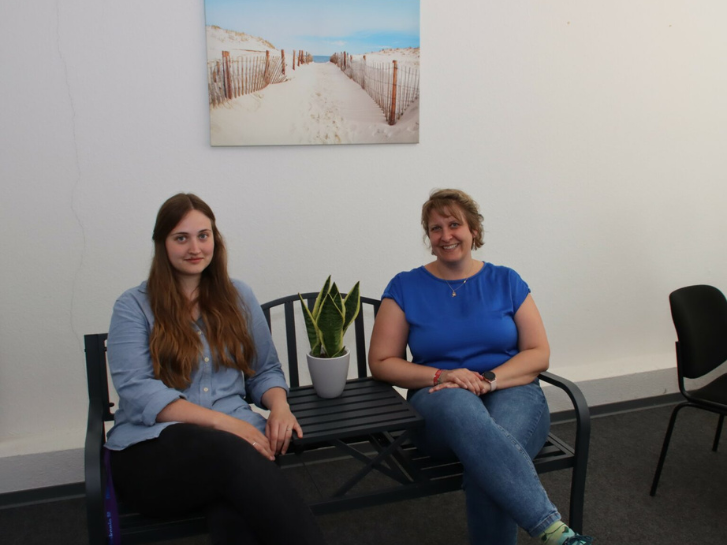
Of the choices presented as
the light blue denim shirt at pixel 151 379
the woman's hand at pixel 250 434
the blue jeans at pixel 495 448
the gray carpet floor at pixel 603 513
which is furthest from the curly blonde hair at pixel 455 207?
the gray carpet floor at pixel 603 513

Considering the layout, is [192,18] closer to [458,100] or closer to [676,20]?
[458,100]

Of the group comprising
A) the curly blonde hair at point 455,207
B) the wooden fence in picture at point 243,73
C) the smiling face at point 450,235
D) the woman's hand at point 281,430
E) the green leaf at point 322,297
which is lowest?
the woman's hand at point 281,430

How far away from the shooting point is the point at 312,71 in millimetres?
2695

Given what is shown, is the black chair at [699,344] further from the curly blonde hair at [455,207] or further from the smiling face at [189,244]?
the smiling face at [189,244]

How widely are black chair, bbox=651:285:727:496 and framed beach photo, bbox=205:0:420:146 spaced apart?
1.38m

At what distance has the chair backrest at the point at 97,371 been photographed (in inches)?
73.3

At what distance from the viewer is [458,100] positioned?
→ 2963 mm

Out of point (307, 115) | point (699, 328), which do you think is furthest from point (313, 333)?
point (699, 328)

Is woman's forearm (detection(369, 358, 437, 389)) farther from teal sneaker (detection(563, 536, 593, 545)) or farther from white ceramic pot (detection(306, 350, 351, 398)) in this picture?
teal sneaker (detection(563, 536, 593, 545))

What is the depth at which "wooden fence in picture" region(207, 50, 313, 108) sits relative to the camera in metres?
2.56

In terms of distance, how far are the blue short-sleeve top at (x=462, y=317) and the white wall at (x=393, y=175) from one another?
786 mm

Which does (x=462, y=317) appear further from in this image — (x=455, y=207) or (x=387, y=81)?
(x=387, y=81)

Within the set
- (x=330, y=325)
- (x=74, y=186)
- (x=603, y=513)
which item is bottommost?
(x=603, y=513)

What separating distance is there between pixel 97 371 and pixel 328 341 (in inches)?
27.9
